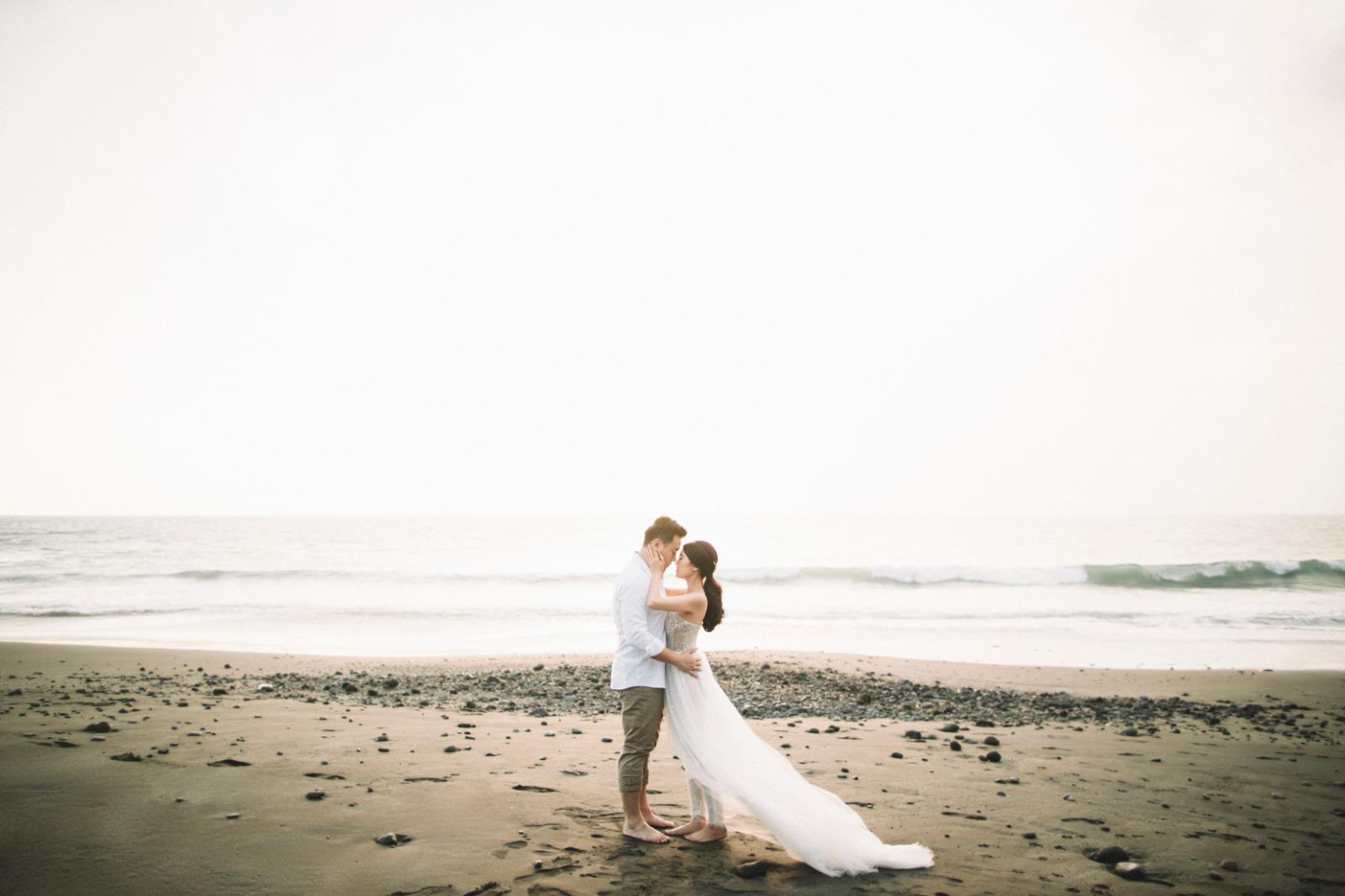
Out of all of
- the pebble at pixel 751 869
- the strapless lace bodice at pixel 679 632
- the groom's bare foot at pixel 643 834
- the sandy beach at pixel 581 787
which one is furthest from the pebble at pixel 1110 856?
the strapless lace bodice at pixel 679 632

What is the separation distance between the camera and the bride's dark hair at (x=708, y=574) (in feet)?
18.1

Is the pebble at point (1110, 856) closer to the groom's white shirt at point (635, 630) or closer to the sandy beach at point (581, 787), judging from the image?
the sandy beach at point (581, 787)

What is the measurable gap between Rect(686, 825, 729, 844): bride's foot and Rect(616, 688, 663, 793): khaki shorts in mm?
482

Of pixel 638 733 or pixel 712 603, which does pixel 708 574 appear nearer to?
pixel 712 603

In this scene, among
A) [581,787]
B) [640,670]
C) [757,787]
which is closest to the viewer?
[757,787]

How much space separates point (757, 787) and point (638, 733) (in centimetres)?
85

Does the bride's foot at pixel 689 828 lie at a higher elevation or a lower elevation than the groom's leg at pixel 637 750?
lower

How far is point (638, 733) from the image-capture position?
5.32 meters

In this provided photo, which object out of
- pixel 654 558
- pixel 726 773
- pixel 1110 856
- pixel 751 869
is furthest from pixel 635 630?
pixel 1110 856

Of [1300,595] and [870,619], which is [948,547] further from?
[870,619]

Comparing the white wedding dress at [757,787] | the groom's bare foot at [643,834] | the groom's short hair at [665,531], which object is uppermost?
the groom's short hair at [665,531]

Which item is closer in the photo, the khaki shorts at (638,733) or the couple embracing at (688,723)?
the couple embracing at (688,723)

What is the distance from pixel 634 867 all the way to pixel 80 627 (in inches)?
882

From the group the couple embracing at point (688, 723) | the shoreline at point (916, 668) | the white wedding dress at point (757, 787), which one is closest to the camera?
the white wedding dress at point (757, 787)
